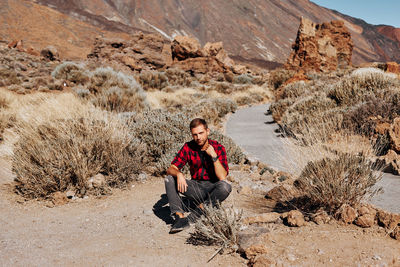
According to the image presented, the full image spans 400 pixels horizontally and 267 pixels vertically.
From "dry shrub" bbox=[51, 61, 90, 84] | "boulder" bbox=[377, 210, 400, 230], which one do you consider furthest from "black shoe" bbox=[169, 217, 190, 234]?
"dry shrub" bbox=[51, 61, 90, 84]

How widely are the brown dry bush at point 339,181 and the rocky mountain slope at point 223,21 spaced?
89.3 m

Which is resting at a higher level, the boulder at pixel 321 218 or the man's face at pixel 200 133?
the man's face at pixel 200 133

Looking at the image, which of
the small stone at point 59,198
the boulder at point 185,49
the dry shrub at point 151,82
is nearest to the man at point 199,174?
the small stone at point 59,198

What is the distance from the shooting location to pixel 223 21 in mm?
134625

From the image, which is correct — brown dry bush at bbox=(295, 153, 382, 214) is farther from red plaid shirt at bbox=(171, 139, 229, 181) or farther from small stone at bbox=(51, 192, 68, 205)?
small stone at bbox=(51, 192, 68, 205)

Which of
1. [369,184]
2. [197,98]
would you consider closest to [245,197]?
[369,184]

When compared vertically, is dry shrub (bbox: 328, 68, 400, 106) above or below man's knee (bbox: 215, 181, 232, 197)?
above

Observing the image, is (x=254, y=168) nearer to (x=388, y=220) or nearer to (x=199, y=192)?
(x=199, y=192)

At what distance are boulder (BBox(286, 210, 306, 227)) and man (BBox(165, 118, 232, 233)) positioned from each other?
69cm

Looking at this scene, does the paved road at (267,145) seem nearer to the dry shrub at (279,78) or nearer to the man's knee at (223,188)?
the man's knee at (223,188)

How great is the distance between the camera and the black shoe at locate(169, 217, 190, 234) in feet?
10.1

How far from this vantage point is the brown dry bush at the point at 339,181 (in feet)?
9.44

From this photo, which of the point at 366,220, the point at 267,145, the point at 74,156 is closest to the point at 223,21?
the point at 267,145

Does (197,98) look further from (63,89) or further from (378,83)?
(378,83)
